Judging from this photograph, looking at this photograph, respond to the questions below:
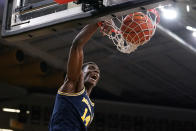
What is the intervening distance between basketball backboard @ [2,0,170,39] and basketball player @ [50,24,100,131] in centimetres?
15

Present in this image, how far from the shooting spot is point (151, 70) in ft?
30.1

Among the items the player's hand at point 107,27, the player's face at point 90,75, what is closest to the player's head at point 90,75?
the player's face at point 90,75

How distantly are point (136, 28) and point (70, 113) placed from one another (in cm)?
94

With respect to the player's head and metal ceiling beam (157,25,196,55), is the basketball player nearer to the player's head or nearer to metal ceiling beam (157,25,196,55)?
the player's head

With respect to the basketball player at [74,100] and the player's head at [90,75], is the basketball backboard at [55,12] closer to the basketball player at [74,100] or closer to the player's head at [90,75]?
the basketball player at [74,100]

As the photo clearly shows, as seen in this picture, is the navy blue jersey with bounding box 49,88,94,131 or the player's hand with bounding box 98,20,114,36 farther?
the player's hand with bounding box 98,20,114,36

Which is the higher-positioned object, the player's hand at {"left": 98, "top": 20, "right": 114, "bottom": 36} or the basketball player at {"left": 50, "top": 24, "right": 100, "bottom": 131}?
the player's hand at {"left": 98, "top": 20, "right": 114, "bottom": 36}

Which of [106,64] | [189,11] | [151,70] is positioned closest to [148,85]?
[151,70]

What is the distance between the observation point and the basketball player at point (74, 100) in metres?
2.64

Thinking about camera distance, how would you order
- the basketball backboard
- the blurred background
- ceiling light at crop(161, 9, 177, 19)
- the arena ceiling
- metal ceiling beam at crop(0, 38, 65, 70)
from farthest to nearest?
metal ceiling beam at crop(0, 38, 65, 70)
the blurred background
the arena ceiling
ceiling light at crop(161, 9, 177, 19)
the basketball backboard

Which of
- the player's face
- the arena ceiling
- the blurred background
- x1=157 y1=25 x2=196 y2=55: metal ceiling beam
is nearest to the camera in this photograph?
the player's face

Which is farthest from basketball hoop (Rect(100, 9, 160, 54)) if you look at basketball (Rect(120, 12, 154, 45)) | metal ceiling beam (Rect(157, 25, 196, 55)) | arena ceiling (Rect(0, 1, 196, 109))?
metal ceiling beam (Rect(157, 25, 196, 55))

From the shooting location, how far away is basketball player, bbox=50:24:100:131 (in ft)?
8.68

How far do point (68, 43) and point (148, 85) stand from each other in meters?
3.18
